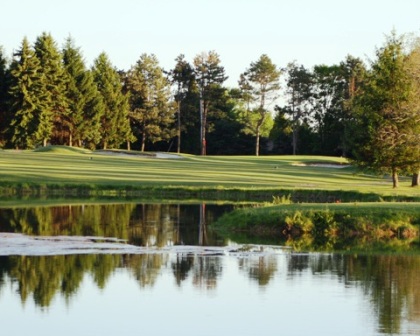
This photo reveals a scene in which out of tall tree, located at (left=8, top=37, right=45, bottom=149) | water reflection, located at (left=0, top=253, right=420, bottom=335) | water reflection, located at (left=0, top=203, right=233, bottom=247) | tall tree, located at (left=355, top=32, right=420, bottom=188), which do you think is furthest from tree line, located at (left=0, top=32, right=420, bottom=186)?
water reflection, located at (left=0, top=253, right=420, bottom=335)

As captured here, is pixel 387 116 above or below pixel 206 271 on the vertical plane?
above

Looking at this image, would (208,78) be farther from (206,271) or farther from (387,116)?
(206,271)

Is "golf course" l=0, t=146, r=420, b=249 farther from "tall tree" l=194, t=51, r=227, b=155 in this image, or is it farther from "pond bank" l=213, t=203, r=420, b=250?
"tall tree" l=194, t=51, r=227, b=155

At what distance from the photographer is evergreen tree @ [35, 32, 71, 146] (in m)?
96.5

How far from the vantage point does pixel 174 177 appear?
229 feet

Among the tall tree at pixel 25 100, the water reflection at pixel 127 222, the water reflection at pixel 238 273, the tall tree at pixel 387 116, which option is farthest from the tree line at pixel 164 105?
the water reflection at pixel 238 273

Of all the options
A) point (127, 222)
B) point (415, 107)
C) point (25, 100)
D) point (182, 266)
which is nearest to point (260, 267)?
point (182, 266)

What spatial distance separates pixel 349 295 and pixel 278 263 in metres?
5.69

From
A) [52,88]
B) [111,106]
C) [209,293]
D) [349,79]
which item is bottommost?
[209,293]

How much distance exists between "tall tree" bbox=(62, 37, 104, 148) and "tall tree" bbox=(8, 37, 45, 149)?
276 inches

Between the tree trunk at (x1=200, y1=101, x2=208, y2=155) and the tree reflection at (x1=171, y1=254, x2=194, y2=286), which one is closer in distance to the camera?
the tree reflection at (x1=171, y1=254, x2=194, y2=286)

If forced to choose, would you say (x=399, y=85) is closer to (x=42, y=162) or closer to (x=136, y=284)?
(x=42, y=162)

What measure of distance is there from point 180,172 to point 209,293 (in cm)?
4901

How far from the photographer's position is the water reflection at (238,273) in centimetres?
2469
